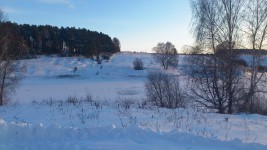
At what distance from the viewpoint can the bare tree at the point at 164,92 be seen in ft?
83.0

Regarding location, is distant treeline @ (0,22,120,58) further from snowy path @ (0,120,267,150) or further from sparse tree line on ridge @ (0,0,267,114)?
snowy path @ (0,120,267,150)

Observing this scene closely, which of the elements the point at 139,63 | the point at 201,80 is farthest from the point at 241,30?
the point at 139,63

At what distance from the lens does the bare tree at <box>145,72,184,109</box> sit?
25309 millimetres

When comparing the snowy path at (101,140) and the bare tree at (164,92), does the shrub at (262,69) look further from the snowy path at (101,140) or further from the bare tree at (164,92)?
the snowy path at (101,140)

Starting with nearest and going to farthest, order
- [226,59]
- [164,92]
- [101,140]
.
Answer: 1. [101,140]
2. [226,59]
3. [164,92]

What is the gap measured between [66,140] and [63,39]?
275 ft

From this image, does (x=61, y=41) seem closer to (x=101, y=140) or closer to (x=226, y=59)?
(x=226, y=59)

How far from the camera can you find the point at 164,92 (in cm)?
2695

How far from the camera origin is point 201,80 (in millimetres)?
19188

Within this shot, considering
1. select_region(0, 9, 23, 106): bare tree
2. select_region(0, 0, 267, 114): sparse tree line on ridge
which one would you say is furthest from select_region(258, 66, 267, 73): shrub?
select_region(0, 9, 23, 106): bare tree

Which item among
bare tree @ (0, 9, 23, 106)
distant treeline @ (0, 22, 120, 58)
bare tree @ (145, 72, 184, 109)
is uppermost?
distant treeline @ (0, 22, 120, 58)

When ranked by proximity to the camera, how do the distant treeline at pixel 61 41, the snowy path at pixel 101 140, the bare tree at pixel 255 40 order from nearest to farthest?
the snowy path at pixel 101 140
the bare tree at pixel 255 40
the distant treeline at pixel 61 41

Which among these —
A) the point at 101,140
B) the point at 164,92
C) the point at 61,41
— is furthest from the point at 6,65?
the point at 61,41

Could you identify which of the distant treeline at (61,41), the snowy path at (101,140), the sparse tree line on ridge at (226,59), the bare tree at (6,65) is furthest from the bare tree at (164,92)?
the distant treeline at (61,41)
